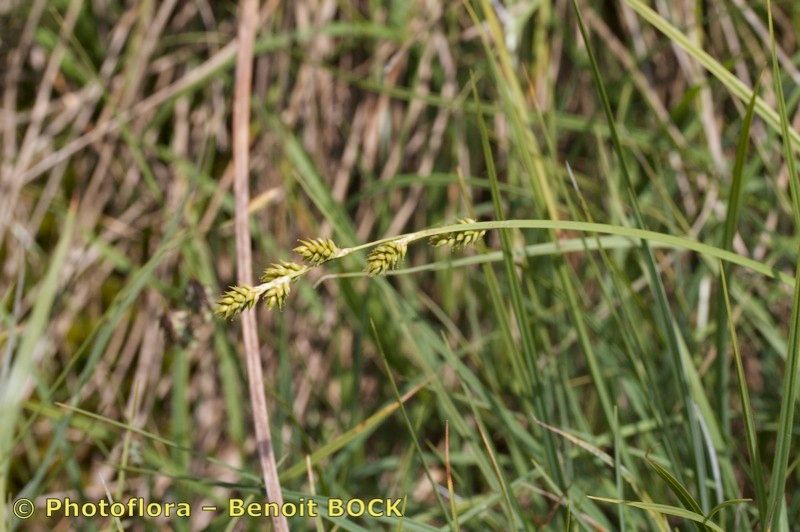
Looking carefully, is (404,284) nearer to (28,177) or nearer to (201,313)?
(201,313)

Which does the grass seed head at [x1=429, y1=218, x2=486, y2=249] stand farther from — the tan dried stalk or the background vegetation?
the background vegetation

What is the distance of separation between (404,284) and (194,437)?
1.65 feet

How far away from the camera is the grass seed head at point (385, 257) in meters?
0.56

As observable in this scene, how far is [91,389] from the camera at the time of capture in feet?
5.16

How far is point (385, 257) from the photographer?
0.57m

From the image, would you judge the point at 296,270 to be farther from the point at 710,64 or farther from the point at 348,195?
the point at 348,195

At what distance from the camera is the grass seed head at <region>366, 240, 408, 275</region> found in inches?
22.0
